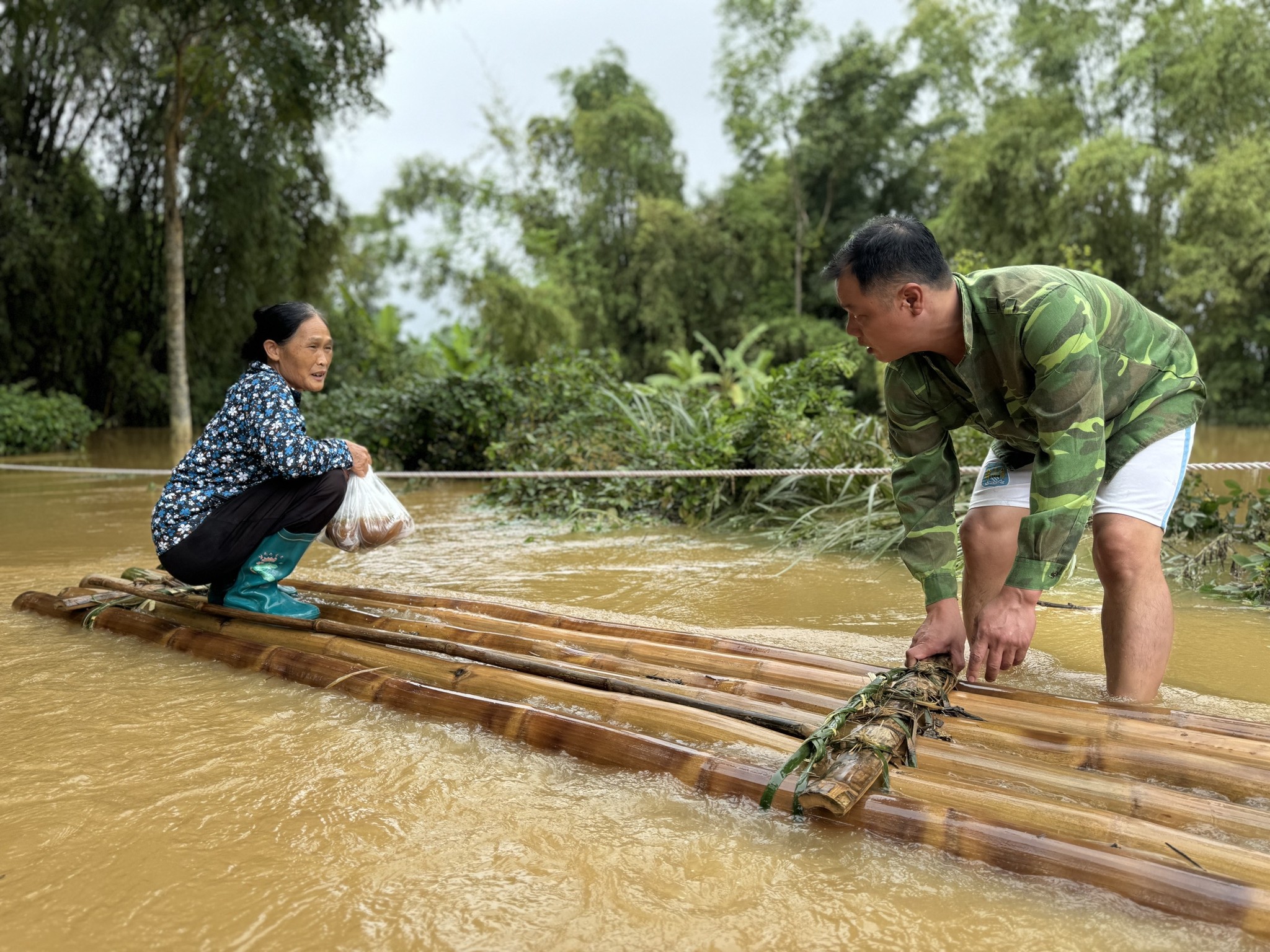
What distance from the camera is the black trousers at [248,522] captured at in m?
2.69

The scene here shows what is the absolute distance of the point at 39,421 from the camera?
11.8 metres

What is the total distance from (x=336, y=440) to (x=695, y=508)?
2.96m

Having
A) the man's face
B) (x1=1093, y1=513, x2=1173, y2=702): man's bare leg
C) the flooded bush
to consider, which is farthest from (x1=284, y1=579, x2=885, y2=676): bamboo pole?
the flooded bush

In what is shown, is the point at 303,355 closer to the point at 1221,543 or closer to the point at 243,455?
the point at 243,455

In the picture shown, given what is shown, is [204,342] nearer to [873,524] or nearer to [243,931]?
[873,524]

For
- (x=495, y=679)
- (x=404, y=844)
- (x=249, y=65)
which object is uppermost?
(x=249, y=65)

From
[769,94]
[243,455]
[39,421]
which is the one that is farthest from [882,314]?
[769,94]

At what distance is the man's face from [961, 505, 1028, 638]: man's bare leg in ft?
1.96

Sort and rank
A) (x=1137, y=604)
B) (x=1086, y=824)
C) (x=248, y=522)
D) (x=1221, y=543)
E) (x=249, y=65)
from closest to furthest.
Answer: (x=1086, y=824)
(x=1137, y=604)
(x=248, y=522)
(x=1221, y=543)
(x=249, y=65)

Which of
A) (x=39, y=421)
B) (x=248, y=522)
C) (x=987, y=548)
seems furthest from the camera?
(x=39, y=421)

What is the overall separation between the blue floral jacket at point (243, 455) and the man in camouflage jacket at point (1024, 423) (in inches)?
63.8

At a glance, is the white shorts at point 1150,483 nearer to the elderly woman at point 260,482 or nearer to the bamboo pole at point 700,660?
the bamboo pole at point 700,660

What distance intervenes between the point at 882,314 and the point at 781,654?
0.93 m

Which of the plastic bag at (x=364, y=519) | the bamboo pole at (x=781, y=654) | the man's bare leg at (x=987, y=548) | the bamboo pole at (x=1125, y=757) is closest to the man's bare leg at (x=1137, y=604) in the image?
the bamboo pole at (x=781, y=654)
